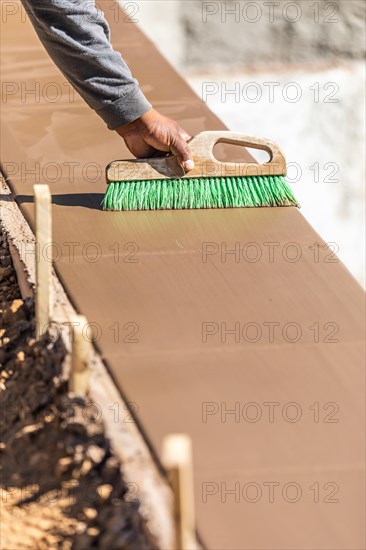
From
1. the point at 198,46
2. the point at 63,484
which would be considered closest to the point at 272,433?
the point at 63,484

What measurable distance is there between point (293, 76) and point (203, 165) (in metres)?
4.86

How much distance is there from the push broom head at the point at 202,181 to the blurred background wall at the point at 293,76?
172 inches

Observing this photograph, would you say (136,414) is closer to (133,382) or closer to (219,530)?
(133,382)

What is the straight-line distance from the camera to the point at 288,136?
367 inches

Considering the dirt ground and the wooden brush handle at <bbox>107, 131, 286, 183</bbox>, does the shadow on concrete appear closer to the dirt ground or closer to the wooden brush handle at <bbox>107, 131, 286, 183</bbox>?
the wooden brush handle at <bbox>107, 131, 286, 183</bbox>

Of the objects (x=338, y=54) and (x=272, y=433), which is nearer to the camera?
(x=272, y=433)

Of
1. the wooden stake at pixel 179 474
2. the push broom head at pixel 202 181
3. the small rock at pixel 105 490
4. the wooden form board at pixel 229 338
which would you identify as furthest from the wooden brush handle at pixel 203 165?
the wooden stake at pixel 179 474

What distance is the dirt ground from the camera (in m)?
2.91

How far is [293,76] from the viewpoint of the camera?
927cm

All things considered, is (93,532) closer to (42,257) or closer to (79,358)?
(79,358)

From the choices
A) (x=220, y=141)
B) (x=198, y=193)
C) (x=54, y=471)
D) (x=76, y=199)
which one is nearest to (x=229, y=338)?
(x=54, y=471)

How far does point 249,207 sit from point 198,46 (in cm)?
452

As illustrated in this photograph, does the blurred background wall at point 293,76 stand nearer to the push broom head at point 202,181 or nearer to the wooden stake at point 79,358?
the push broom head at point 202,181

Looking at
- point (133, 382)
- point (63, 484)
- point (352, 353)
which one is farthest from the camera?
point (352, 353)
